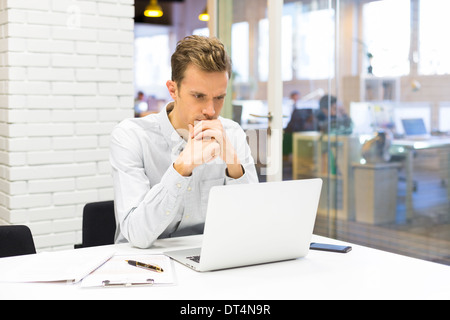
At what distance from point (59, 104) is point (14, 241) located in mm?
1400

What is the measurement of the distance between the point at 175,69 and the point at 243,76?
8.06 ft

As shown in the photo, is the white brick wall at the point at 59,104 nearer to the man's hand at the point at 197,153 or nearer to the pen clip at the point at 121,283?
the man's hand at the point at 197,153

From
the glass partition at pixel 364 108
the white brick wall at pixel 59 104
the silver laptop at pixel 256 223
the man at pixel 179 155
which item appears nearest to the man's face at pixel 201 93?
the man at pixel 179 155

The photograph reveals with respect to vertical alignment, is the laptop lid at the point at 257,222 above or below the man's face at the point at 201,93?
below

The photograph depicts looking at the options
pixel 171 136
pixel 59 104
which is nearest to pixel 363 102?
pixel 59 104

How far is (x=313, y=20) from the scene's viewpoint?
4.17 m

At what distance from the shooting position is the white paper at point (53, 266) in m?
1.35

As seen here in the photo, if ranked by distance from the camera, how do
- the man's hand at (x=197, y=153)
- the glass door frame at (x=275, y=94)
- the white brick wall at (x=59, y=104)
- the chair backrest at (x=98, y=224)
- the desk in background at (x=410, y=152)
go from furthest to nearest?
the glass door frame at (x=275, y=94) < the desk in background at (x=410, y=152) < the white brick wall at (x=59, y=104) < the chair backrest at (x=98, y=224) < the man's hand at (x=197, y=153)

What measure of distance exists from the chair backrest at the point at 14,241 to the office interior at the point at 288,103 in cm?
123

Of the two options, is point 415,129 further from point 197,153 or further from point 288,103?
point 197,153

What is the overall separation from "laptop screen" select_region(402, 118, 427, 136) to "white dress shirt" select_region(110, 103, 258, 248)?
183cm

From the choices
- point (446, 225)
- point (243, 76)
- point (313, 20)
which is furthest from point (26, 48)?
point (446, 225)

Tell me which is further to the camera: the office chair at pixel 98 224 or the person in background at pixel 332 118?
the person in background at pixel 332 118

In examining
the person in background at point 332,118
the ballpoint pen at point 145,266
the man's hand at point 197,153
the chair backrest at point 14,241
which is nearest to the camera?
the ballpoint pen at point 145,266
